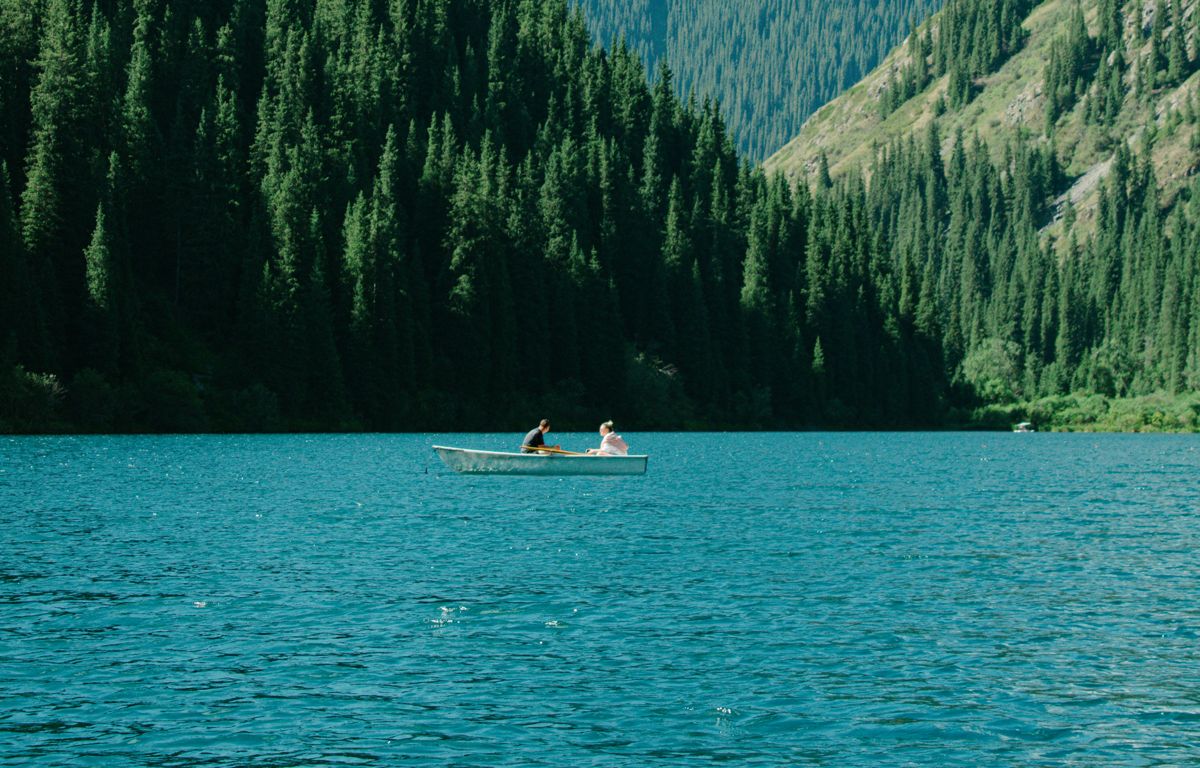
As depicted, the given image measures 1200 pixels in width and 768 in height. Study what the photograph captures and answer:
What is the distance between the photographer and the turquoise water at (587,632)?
60.5 ft

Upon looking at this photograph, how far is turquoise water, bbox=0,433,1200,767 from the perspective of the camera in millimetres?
18453

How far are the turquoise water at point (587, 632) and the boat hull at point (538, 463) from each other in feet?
38.2

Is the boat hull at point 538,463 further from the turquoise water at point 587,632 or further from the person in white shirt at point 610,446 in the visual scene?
the turquoise water at point 587,632

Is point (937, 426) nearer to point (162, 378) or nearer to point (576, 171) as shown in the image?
point (576, 171)

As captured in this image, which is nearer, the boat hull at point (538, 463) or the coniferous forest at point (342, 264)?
the boat hull at point (538, 463)

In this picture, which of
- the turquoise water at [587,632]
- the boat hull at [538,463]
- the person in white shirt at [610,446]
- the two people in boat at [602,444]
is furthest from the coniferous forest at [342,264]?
the turquoise water at [587,632]

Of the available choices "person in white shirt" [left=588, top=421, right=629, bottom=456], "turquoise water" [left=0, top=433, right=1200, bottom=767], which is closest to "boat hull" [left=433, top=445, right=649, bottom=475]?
"person in white shirt" [left=588, top=421, right=629, bottom=456]

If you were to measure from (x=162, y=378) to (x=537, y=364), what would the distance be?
47360 millimetres

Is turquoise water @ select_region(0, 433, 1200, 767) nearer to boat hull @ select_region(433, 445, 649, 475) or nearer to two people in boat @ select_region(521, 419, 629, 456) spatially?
boat hull @ select_region(433, 445, 649, 475)

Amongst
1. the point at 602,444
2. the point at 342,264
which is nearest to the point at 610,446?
the point at 602,444

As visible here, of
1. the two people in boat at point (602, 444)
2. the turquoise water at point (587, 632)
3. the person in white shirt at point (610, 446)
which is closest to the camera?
the turquoise water at point (587, 632)

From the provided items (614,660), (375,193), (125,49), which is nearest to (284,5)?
(125,49)

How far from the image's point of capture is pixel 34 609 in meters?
27.3

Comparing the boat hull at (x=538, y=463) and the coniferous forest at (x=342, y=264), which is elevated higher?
the coniferous forest at (x=342, y=264)
